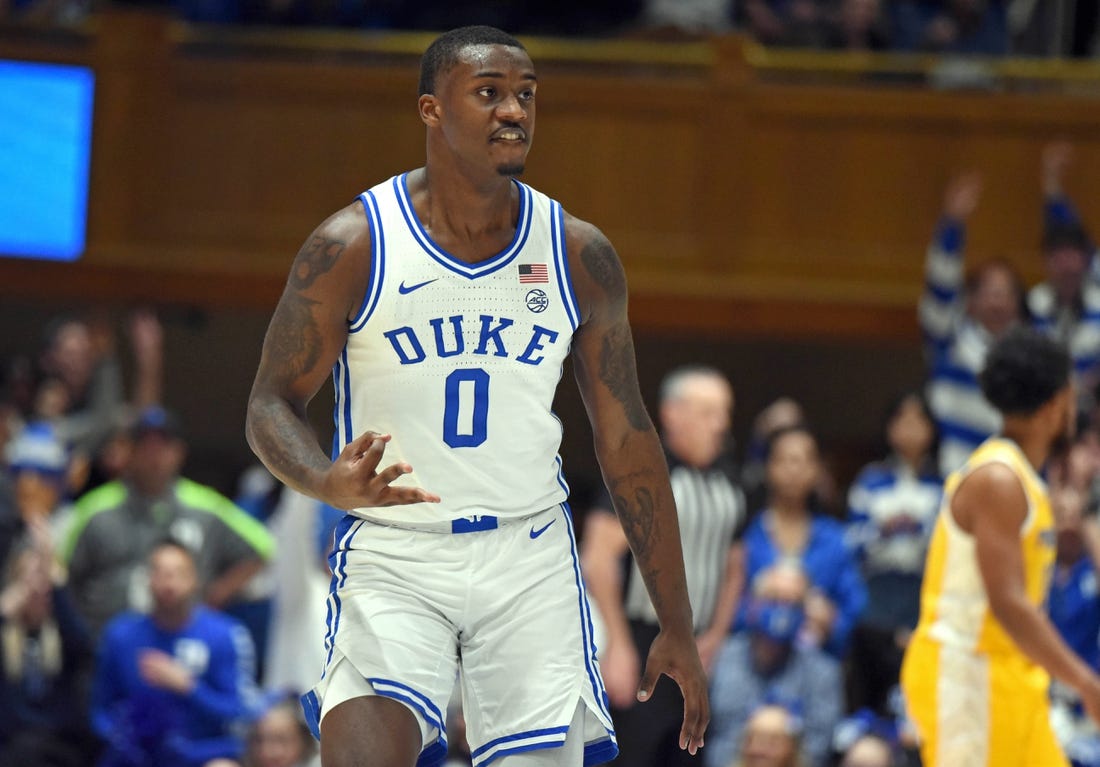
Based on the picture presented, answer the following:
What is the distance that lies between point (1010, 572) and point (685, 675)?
3.85 feet

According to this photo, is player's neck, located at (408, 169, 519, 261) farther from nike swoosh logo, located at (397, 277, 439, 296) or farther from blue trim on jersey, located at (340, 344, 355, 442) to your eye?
blue trim on jersey, located at (340, 344, 355, 442)

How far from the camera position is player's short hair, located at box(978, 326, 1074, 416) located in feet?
15.8

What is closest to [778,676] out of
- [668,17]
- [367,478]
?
[367,478]

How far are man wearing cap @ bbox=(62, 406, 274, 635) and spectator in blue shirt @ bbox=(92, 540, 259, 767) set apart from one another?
43cm

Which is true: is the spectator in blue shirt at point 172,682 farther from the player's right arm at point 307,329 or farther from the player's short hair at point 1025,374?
the player's right arm at point 307,329

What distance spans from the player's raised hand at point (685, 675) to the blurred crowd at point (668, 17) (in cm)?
674

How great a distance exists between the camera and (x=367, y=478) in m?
3.21

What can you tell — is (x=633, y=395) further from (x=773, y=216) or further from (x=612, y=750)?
(x=773, y=216)

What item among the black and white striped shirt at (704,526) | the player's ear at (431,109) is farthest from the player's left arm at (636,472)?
the black and white striped shirt at (704,526)

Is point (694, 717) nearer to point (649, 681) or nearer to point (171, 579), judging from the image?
point (649, 681)

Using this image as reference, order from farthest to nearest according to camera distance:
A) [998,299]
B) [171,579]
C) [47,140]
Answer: [47,140]
[998,299]
[171,579]

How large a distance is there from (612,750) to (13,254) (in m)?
7.42

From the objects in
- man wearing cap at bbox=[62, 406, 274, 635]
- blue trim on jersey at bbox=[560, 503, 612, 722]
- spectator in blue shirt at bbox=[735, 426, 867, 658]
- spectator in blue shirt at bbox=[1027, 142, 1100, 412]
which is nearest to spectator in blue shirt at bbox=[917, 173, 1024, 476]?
spectator in blue shirt at bbox=[1027, 142, 1100, 412]

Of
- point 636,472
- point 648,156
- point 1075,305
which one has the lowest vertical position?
point 1075,305
